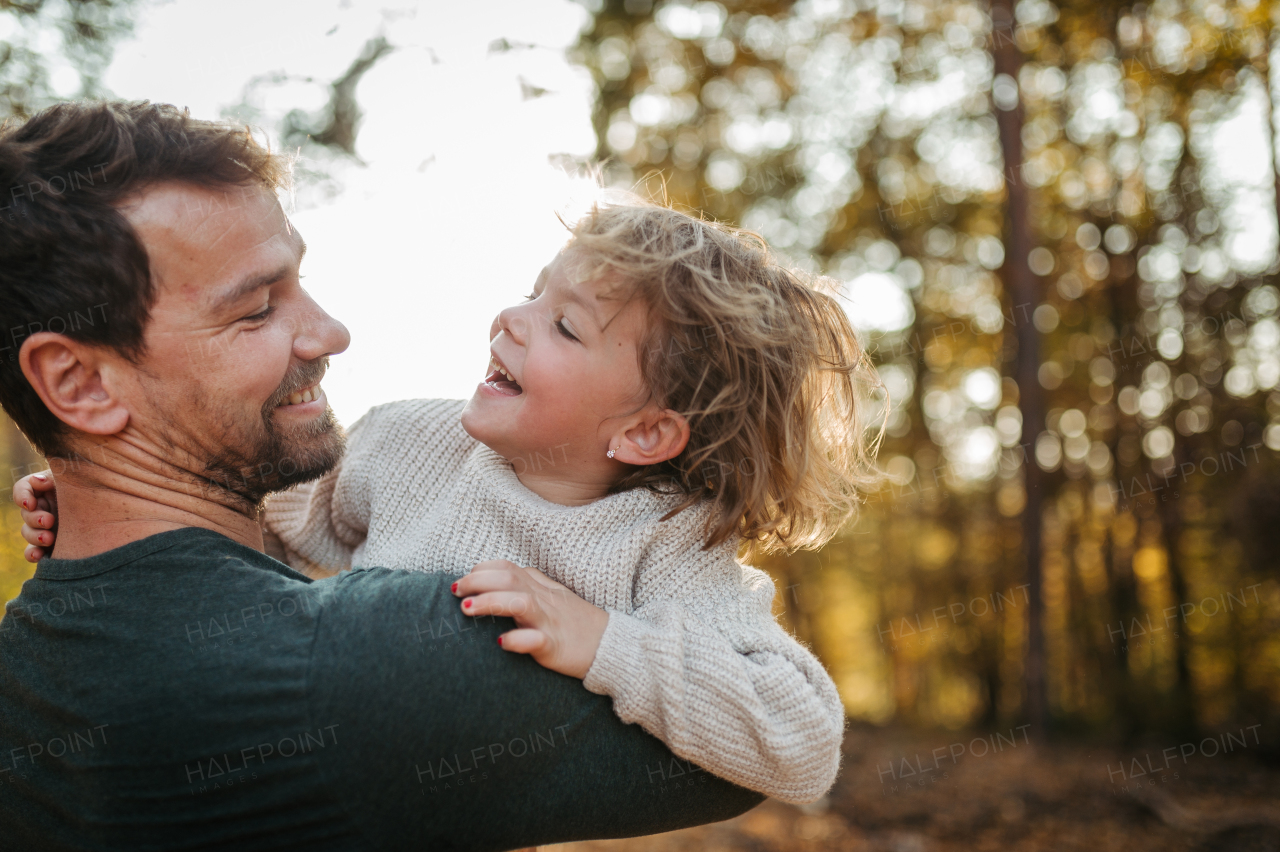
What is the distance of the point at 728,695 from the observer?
5.23ft

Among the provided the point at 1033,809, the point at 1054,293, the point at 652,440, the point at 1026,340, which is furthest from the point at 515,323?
the point at 1054,293

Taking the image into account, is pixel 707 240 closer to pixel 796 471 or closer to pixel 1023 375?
pixel 796 471

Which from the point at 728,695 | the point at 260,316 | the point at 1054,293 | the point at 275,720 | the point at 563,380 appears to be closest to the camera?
the point at 275,720

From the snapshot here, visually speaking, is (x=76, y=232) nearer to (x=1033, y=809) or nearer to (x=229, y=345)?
(x=229, y=345)

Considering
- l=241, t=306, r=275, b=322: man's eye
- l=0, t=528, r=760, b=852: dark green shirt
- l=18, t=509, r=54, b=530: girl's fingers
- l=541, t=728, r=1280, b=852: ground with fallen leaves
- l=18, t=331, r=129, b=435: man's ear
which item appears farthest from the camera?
l=541, t=728, r=1280, b=852: ground with fallen leaves

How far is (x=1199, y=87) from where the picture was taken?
10.7m

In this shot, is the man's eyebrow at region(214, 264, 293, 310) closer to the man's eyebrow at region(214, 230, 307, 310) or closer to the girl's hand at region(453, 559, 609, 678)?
the man's eyebrow at region(214, 230, 307, 310)

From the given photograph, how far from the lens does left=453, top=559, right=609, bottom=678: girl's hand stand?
4.87 feet

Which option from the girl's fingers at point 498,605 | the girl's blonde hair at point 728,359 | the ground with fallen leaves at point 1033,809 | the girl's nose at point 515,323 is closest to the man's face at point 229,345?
the girl's nose at point 515,323

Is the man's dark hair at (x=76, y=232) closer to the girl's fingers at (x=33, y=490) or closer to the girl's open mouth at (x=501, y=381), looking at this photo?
the girl's fingers at (x=33, y=490)

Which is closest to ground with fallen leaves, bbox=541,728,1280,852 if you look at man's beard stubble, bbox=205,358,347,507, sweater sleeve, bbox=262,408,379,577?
sweater sleeve, bbox=262,408,379,577

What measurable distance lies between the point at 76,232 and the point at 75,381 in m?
0.27

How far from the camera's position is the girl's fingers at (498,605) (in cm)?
148

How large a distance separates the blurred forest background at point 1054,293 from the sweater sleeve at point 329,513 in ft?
23.0
